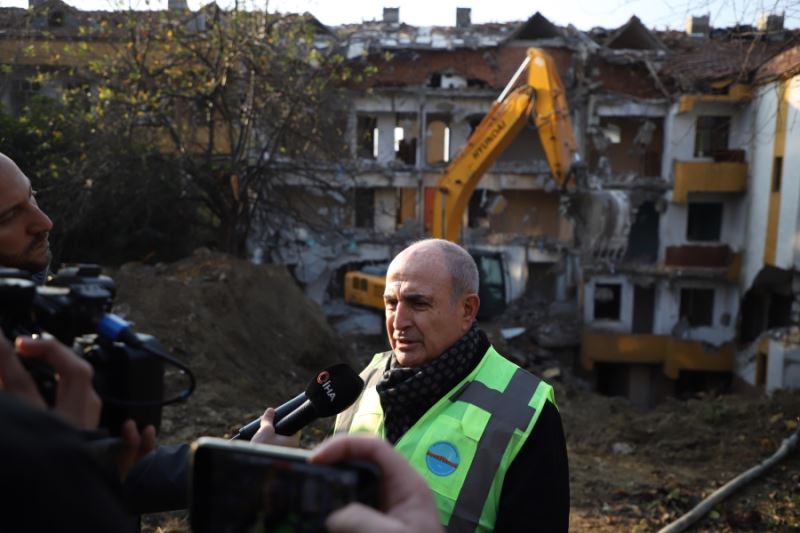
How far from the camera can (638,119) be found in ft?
99.8

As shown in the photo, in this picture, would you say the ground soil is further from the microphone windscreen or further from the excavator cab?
the excavator cab

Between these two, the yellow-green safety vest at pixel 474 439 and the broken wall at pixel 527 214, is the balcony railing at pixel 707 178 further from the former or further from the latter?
the yellow-green safety vest at pixel 474 439

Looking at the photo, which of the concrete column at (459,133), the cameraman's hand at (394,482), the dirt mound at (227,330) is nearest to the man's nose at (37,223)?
the cameraman's hand at (394,482)

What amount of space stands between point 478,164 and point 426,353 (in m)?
14.3

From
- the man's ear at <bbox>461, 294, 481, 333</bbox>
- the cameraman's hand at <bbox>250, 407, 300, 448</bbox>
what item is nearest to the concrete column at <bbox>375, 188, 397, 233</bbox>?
the man's ear at <bbox>461, 294, 481, 333</bbox>

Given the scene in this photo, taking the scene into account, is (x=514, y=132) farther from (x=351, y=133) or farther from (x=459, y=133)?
(x=459, y=133)

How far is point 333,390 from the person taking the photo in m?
2.65

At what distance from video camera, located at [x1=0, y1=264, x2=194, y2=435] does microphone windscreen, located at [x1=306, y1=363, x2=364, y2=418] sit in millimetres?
1209

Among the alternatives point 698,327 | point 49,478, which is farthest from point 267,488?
point 698,327

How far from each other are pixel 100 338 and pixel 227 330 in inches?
409

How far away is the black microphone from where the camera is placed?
2502 mm

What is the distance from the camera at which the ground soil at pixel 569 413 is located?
7.25m


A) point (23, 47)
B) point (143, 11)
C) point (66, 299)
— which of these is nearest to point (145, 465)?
point (66, 299)

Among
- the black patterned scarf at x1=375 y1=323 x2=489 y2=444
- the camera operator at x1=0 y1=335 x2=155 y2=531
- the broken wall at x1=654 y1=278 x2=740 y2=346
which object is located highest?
the camera operator at x1=0 y1=335 x2=155 y2=531
